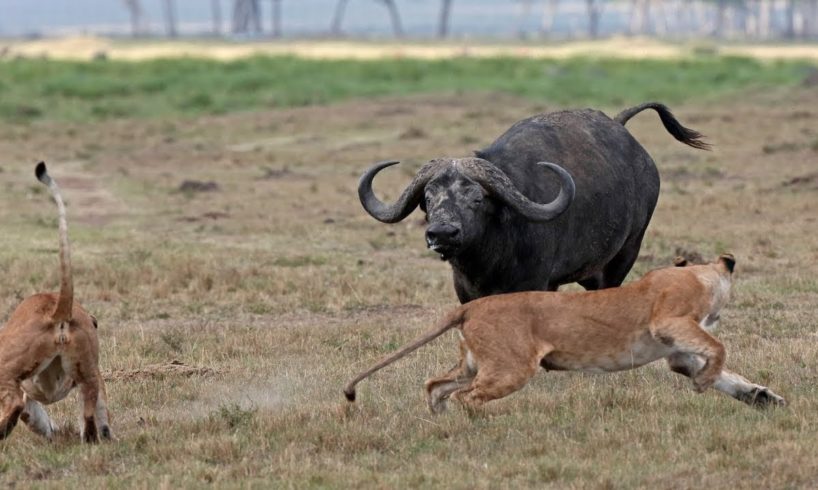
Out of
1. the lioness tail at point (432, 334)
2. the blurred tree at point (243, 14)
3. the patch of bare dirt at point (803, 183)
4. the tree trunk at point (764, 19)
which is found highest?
the lioness tail at point (432, 334)

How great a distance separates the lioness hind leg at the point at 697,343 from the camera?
754cm

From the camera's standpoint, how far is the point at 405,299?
1263cm

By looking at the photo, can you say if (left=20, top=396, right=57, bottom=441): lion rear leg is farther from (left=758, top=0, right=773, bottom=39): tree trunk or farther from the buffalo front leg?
(left=758, top=0, right=773, bottom=39): tree trunk

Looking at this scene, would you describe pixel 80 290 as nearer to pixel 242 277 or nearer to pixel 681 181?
pixel 242 277

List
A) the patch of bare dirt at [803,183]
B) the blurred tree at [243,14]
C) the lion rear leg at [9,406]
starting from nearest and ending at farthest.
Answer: the lion rear leg at [9,406]
the patch of bare dirt at [803,183]
the blurred tree at [243,14]

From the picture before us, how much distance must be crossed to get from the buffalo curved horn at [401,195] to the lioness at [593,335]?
1164 mm

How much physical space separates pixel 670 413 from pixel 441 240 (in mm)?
1551

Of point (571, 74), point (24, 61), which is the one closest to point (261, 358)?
point (571, 74)

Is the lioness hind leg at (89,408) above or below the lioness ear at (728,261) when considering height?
below

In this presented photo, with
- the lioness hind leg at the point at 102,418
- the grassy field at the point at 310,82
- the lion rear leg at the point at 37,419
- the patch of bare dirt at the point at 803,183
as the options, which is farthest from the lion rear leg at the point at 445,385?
the grassy field at the point at 310,82

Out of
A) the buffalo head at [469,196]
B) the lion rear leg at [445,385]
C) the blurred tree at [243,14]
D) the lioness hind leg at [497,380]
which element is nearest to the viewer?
the lioness hind leg at [497,380]

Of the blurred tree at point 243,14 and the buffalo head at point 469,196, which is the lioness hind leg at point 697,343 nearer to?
the buffalo head at point 469,196

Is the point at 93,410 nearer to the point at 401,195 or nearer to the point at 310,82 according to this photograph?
the point at 401,195

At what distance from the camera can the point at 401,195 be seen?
880cm
